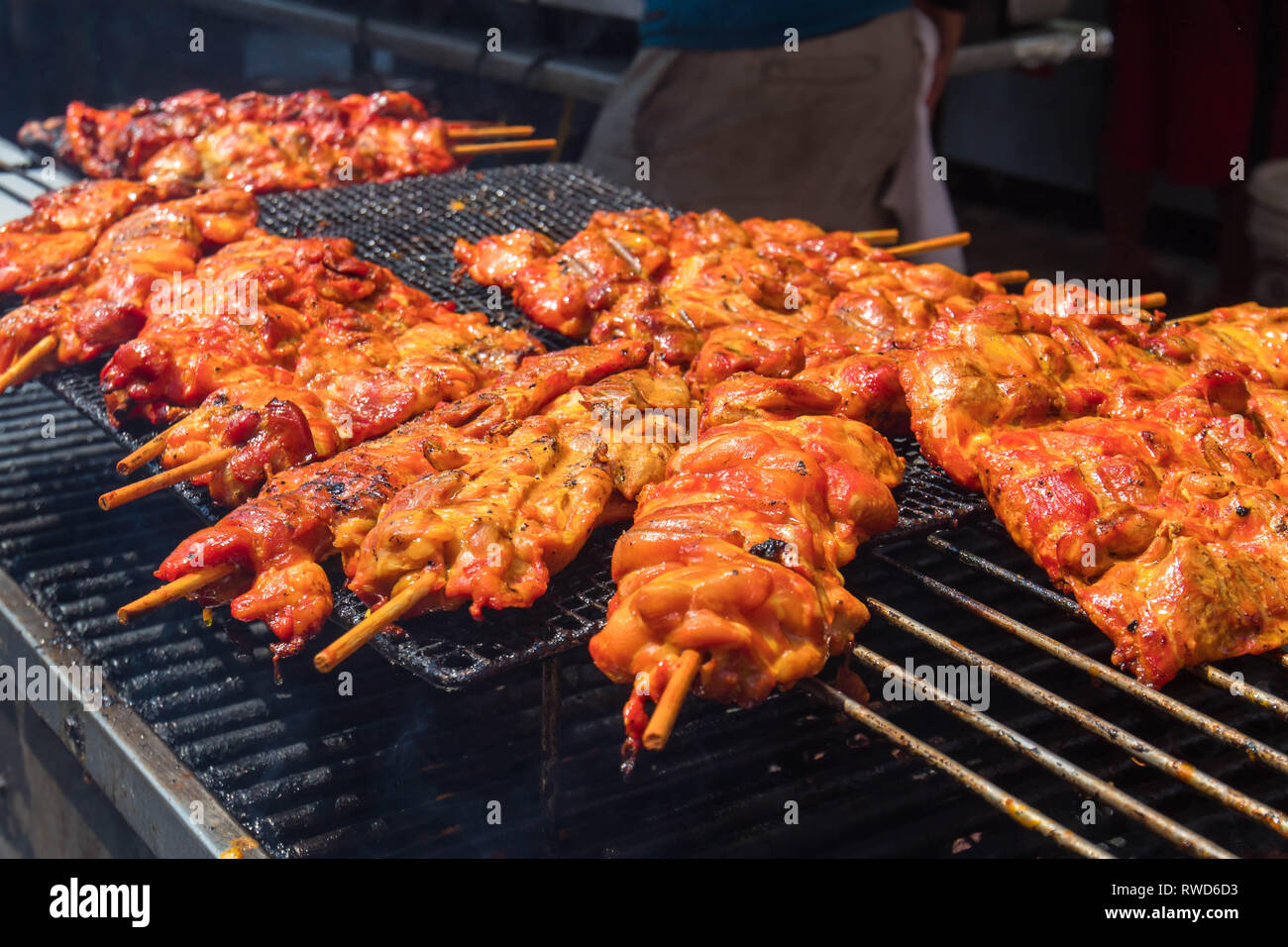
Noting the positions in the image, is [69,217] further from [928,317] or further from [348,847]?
[928,317]

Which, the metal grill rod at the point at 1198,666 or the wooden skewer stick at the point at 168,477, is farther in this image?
the wooden skewer stick at the point at 168,477

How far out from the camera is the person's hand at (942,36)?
688cm

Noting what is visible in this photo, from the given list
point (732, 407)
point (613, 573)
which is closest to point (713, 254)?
point (732, 407)

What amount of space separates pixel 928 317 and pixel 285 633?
2385 mm

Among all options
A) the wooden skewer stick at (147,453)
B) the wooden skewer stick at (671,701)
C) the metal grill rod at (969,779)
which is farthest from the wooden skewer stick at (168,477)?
the metal grill rod at (969,779)

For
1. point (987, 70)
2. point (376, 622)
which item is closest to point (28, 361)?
point (376, 622)

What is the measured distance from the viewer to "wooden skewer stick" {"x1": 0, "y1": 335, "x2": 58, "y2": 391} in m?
3.36

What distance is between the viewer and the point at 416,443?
2943 mm

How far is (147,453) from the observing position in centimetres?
284

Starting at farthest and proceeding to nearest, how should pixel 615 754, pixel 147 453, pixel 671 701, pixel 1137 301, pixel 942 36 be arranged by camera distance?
pixel 942 36, pixel 1137 301, pixel 615 754, pixel 147 453, pixel 671 701

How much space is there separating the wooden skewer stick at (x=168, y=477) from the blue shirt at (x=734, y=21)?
4.10m

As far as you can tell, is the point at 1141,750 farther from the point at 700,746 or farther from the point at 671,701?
the point at 700,746

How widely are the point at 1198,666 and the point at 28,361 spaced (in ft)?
11.1

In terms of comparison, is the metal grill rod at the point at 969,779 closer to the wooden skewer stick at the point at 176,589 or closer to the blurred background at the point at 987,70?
the wooden skewer stick at the point at 176,589
